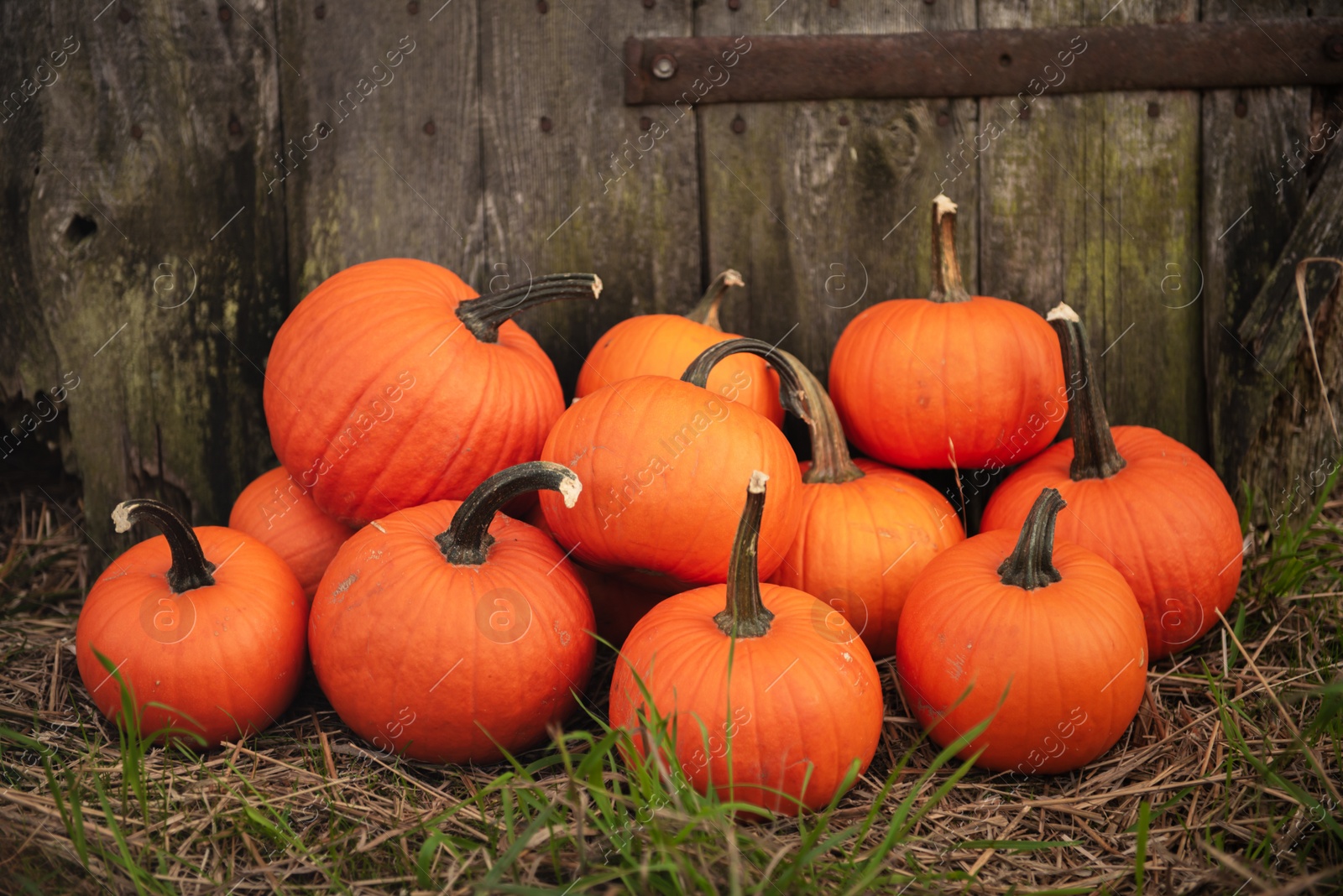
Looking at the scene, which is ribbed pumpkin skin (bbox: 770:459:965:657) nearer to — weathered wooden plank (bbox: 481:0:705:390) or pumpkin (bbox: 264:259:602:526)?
pumpkin (bbox: 264:259:602:526)

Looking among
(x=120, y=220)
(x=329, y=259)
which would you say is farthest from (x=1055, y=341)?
(x=120, y=220)

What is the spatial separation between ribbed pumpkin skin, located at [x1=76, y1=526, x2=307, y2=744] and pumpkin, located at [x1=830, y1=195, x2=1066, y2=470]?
1.35 m

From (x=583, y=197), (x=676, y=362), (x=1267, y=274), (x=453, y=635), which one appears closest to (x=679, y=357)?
(x=676, y=362)

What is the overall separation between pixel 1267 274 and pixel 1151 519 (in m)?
0.89

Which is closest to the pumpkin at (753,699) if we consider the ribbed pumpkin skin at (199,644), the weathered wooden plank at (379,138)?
the ribbed pumpkin skin at (199,644)

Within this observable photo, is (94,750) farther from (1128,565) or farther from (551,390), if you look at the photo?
(1128,565)

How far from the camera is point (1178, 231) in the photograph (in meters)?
2.38

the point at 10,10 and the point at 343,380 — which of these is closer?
the point at 343,380

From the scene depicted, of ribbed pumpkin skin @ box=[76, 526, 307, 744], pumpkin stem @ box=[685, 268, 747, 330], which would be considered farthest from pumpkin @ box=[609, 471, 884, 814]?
pumpkin stem @ box=[685, 268, 747, 330]

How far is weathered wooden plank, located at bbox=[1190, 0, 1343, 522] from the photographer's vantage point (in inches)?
90.0

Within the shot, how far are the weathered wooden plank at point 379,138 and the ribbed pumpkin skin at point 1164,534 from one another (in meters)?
1.56

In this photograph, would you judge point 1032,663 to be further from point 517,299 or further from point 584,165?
point 584,165

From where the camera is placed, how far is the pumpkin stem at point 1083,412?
6.47 feet

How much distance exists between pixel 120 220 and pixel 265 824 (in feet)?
5.44
